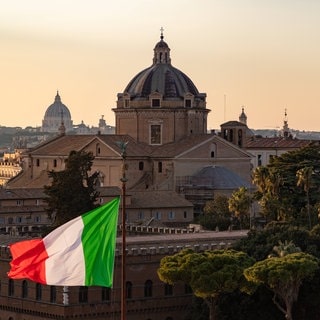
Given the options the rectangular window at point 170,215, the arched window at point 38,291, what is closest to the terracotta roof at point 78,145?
the rectangular window at point 170,215

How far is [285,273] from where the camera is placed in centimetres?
6444

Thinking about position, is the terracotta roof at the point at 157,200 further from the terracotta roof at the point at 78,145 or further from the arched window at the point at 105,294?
the arched window at the point at 105,294

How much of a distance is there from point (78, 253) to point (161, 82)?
86092 mm

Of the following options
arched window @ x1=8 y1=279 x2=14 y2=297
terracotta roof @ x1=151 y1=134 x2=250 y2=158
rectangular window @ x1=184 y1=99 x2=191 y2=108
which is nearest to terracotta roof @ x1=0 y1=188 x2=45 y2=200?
terracotta roof @ x1=151 y1=134 x2=250 y2=158

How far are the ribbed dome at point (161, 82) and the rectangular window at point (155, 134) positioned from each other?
253cm

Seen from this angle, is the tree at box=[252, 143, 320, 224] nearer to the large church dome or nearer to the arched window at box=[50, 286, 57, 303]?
the arched window at box=[50, 286, 57, 303]

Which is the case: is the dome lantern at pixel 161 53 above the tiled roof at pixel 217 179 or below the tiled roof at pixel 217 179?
above

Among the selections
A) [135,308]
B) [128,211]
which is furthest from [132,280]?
[128,211]

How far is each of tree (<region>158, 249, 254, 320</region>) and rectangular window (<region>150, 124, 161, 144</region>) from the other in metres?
60.5

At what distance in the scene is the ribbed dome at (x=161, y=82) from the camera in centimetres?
12875

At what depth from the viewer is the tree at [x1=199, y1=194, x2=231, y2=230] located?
9906 centimetres

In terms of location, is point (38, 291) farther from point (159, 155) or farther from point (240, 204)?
point (159, 155)

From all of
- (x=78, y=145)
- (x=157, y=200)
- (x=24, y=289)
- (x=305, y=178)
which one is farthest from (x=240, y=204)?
(x=78, y=145)

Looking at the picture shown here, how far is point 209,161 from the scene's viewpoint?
12500cm
